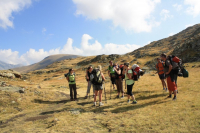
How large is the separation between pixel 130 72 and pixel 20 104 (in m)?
9.63

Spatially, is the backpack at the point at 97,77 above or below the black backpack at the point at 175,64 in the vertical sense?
below

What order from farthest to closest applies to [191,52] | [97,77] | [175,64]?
[191,52], [97,77], [175,64]

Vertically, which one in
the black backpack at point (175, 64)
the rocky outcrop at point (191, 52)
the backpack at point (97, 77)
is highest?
the rocky outcrop at point (191, 52)

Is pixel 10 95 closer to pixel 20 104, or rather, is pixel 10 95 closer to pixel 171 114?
pixel 20 104

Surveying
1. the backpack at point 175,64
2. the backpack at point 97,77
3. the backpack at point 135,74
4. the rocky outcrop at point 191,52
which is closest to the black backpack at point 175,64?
the backpack at point 175,64

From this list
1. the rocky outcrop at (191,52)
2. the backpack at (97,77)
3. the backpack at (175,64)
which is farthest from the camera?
the rocky outcrop at (191,52)

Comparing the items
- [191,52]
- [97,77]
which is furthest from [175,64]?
[191,52]

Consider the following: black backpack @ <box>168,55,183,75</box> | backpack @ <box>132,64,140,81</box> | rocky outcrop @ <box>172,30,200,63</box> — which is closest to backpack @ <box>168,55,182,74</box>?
black backpack @ <box>168,55,183,75</box>

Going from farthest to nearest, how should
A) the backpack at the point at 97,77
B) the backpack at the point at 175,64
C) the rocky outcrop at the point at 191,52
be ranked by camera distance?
the rocky outcrop at the point at 191,52 < the backpack at the point at 97,77 < the backpack at the point at 175,64

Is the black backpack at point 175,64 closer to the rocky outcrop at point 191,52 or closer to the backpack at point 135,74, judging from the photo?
the backpack at point 135,74

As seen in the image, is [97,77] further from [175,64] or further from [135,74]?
[175,64]

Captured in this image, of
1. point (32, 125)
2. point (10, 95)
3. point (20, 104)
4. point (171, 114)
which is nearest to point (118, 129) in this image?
point (171, 114)

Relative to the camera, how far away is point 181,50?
5069 cm

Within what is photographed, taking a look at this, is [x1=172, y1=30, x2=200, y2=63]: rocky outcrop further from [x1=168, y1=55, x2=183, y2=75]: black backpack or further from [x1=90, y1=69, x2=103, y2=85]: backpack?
[x1=90, y1=69, x2=103, y2=85]: backpack
